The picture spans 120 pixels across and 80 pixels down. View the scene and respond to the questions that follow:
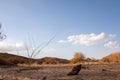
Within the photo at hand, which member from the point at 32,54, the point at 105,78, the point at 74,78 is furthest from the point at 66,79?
the point at 32,54

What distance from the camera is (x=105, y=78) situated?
32.9 ft

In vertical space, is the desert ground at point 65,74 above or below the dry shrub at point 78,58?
below

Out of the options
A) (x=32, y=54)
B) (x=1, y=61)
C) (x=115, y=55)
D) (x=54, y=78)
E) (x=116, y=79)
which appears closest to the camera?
(x=116, y=79)

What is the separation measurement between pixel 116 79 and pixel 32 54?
891cm

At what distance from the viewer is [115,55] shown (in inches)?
1033

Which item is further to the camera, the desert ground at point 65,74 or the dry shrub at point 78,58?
the dry shrub at point 78,58

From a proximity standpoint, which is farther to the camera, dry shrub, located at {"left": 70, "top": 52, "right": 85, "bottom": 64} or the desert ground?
dry shrub, located at {"left": 70, "top": 52, "right": 85, "bottom": 64}

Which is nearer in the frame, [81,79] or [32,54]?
[81,79]

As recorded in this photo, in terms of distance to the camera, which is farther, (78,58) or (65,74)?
(78,58)

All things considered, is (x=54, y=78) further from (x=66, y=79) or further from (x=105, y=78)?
(x=105, y=78)

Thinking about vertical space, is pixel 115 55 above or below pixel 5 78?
above

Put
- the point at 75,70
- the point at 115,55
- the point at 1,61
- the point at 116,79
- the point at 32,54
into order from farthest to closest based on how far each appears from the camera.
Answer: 1. the point at 115,55
2. the point at 1,61
3. the point at 32,54
4. the point at 75,70
5. the point at 116,79

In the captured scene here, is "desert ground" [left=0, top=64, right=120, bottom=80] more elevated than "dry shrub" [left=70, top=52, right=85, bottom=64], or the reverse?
"dry shrub" [left=70, top=52, right=85, bottom=64]

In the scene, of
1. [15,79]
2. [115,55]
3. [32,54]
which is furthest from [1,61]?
[15,79]
